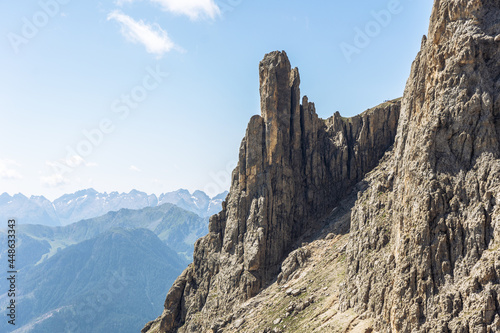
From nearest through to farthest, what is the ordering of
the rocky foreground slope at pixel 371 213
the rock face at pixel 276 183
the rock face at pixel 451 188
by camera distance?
the rock face at pixel 451 188 → the rocky foreground slope at pixel 371 213 → the rock face at pixel 276 183

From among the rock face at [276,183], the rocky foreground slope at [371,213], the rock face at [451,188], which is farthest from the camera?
the rock face at [276,183]

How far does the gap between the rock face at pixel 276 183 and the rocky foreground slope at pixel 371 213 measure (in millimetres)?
461

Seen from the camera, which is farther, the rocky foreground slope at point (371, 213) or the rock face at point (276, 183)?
the rock face at point (276, 183)

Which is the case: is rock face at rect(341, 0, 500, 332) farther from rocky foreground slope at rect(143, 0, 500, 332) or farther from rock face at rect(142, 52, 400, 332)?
rock face at rect(142, 52, 400, 332)

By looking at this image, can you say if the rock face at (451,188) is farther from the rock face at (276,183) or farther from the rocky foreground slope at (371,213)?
the rock face at (276,183)

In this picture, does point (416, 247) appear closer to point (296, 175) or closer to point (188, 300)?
point (296, 175)

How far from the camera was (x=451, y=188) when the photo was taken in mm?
56375

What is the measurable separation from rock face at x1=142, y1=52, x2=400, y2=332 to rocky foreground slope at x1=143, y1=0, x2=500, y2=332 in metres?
0.46

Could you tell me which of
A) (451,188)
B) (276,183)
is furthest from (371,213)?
(276,183)

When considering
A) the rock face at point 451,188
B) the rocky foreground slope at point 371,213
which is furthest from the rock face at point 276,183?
the rock face at point 451,188

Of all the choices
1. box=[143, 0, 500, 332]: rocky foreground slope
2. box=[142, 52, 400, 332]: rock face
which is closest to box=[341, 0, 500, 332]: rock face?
box=[143, 0, 500, 332]: rocky foreground slope

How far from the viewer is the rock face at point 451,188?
51219mm

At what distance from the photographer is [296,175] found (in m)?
134

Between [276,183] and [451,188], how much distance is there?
3007 inches
